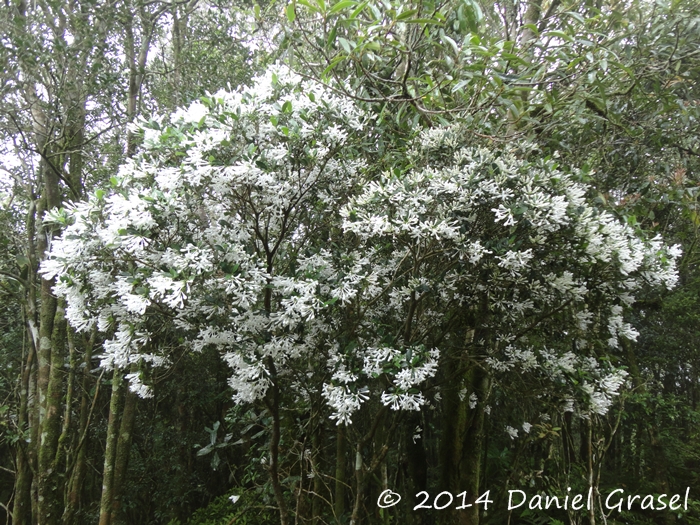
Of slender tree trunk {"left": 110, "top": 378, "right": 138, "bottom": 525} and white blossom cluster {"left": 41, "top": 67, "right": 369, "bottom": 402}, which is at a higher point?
white blossom cluster {"left": 41, "top": 67, "right": 369, "bottom": 402}

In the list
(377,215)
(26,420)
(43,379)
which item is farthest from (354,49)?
(26,420)

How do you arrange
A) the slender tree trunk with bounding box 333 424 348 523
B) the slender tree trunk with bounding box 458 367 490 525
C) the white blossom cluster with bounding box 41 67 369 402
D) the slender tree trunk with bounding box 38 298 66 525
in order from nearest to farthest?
the white blossom cluster with bounding box 41 67 369 402
the slender tree trunk with bounding box 458 367 490 525
the slender tree trunk with bounding box 333 424 348 523
the slender tree trunk with bounding box 38 298 66 525

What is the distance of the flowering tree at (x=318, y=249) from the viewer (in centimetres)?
223

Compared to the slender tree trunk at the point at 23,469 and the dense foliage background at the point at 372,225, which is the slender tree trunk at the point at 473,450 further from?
the slender tree trunk at the point at 23,469

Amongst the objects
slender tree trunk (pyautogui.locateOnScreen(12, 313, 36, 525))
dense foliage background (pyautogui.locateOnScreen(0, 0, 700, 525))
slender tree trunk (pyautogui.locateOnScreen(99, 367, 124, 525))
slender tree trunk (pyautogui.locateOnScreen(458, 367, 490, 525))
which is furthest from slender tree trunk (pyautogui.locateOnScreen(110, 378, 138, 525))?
slender tree trunk (pyautogui.locateOnScreen(458, 367, 490, 525))

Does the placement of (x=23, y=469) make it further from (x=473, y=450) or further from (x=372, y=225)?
(x=372, y=225)

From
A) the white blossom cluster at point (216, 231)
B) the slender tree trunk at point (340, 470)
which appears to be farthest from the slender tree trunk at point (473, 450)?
the white blossom cluster at point (216, 231)

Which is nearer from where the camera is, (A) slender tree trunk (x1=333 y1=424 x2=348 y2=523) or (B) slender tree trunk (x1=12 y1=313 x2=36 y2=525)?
(A) slender tree trunk (x1=333 y1=424 x2=348 y2=523)

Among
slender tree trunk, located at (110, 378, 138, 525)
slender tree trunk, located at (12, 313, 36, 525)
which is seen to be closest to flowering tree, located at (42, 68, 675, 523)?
slender tree trunk, located at (110, 378, 138, 525)

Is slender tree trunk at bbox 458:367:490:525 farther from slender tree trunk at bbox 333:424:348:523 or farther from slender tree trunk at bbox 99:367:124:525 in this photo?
slender tree trunk at bbox 99:367:124:525

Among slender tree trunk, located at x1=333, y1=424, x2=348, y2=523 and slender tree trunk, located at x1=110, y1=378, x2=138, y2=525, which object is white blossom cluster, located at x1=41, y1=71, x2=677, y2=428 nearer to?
slender tree trunk, located at x1=333, y1=424, x2=348, y2=523

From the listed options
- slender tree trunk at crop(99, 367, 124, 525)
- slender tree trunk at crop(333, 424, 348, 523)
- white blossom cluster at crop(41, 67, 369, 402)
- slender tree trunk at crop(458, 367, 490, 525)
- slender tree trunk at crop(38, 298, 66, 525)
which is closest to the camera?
white blossom cluster at crop(41, 67, 369, 402)

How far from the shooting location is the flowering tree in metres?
2.23

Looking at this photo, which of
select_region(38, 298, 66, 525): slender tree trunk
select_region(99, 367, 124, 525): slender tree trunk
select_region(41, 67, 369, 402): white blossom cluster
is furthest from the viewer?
select_region(99, 367, 124, 525): slender tree trunk
